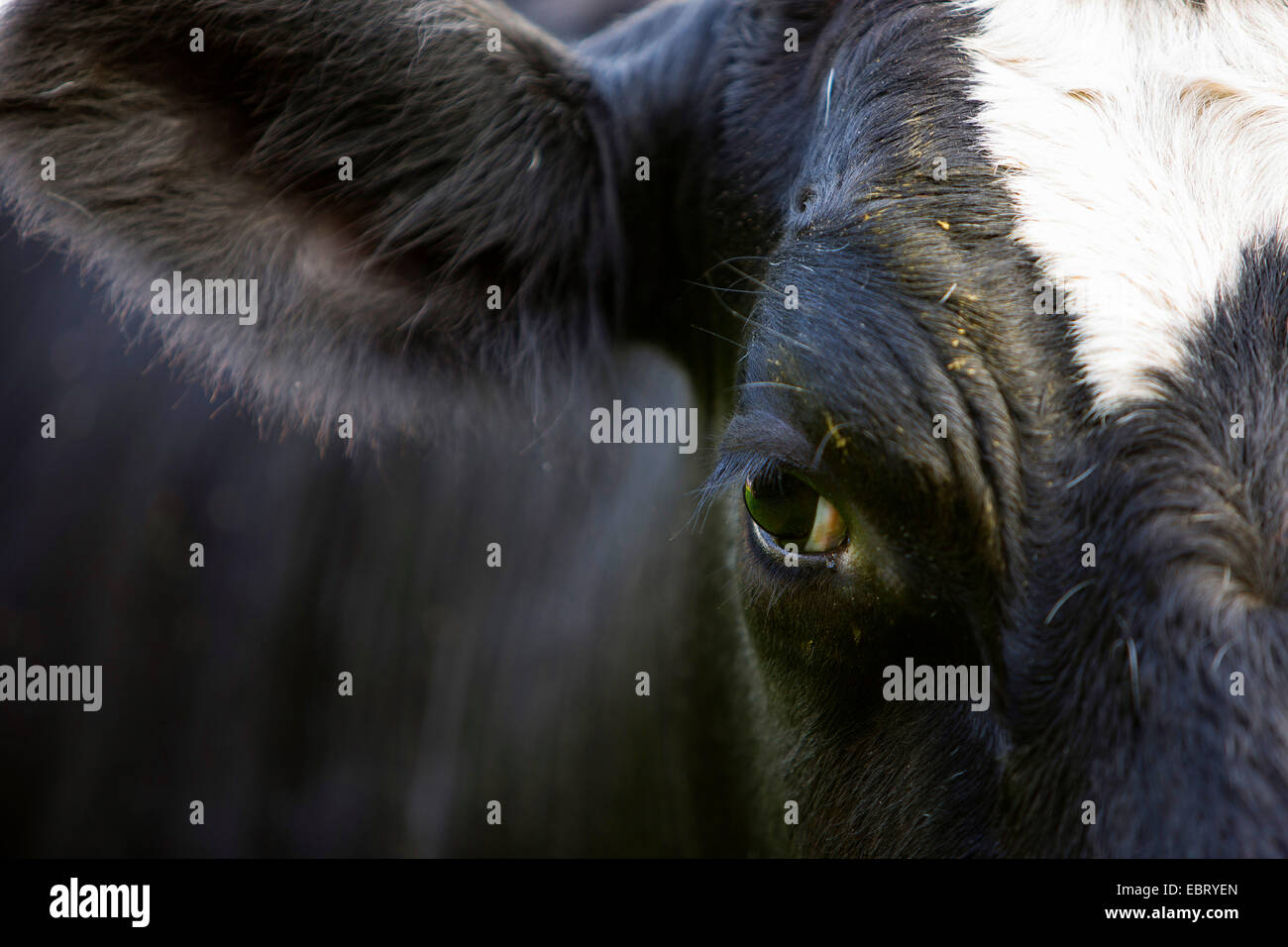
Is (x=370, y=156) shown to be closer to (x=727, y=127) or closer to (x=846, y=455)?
(x=727, y=127)

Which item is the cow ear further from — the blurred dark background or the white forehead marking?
the white forehead marking

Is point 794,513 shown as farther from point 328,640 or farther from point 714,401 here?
point 328,640

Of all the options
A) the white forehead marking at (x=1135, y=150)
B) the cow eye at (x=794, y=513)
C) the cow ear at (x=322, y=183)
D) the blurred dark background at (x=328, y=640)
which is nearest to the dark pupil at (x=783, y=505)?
the cow eye at (x=794, y=513)

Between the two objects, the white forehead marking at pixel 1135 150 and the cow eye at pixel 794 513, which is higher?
the white forehead marking at pixel 1135 150

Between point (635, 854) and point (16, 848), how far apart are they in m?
1.51

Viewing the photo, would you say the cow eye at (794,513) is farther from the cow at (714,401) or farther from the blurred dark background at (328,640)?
the blurred dark background at (328,640)

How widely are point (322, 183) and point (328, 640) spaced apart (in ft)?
3.85

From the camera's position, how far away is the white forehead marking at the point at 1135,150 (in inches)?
48.1

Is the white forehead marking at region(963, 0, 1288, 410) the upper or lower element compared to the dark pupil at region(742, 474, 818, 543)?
upper

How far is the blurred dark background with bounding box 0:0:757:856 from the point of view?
235 centimetres

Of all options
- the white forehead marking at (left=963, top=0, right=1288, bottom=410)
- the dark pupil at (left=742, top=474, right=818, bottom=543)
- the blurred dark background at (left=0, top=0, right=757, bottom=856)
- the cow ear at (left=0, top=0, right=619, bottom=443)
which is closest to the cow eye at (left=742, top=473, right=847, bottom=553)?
the dark pupil at (left=742, top=474, right=818, bottom=543)

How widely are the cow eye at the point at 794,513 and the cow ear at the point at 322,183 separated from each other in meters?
0.61

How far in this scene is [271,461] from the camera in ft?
8.37
